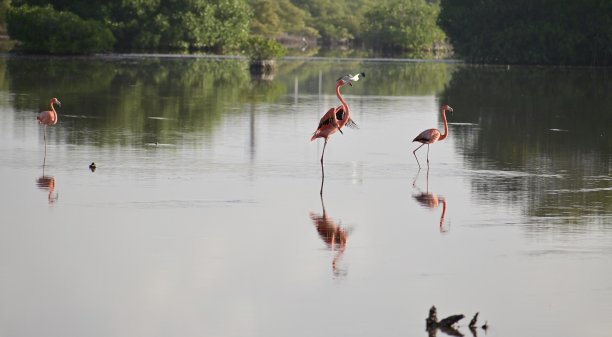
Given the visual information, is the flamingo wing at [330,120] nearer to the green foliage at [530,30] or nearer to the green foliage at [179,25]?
the green foliage at [530,30]

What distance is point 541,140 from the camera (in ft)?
78.1

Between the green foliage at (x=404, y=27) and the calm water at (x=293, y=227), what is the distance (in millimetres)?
69568

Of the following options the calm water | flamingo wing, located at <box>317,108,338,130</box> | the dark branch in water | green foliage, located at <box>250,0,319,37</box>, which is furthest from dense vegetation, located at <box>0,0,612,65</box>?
the dark branch in water

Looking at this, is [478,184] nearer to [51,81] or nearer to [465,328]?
[465,328]

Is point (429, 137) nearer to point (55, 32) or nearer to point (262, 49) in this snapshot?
point (262, 49)

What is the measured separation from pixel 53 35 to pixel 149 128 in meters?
44.9

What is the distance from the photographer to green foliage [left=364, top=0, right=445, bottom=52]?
9744 cm

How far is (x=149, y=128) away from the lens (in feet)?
80.1

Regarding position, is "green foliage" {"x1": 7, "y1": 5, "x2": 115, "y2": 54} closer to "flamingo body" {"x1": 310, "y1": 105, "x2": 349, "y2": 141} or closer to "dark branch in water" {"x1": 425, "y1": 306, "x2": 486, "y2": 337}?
"flamingo body" {"x1": 310, "y1": 105, "x2": 349, "y2": 141}

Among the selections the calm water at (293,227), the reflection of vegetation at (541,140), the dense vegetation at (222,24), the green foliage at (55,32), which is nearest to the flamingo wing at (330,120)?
the calm water at (293,227)

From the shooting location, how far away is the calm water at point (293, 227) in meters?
10.1

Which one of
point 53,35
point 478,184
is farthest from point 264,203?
point 53,35

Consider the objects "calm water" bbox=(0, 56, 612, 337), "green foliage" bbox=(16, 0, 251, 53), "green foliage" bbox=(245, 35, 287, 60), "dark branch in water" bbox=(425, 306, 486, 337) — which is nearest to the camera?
"dark branch in water" bbox=(425, 306, 486, 337)

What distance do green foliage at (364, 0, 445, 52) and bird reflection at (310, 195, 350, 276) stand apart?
272ft
